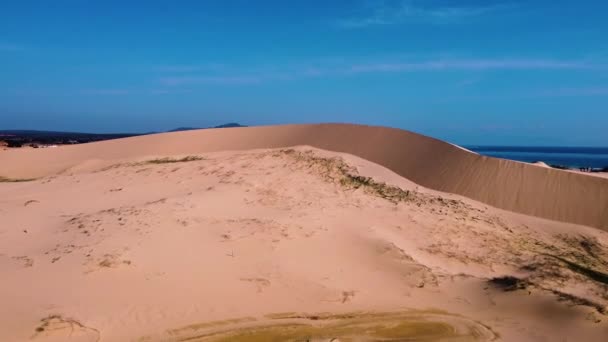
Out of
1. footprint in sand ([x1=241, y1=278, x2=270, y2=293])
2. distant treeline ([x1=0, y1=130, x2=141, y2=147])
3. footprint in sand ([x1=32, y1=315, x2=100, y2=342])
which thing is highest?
distant treeline ([x1=0, y1=130, x2=141, y2=147])

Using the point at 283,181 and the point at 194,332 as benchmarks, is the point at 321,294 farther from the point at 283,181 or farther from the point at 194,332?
the point at 283,181

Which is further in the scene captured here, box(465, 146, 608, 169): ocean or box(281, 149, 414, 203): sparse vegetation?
box(465, 146, 608, 169): ocean

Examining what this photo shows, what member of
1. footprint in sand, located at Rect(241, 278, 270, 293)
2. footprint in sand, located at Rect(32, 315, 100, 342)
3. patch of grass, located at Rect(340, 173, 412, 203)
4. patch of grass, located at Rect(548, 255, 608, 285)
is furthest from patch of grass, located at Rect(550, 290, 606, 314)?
footprint in sand, located at Rect(32, 315, 100, 342)

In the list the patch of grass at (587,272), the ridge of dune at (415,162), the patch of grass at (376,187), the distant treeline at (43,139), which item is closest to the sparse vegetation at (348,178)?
the patch of grass at (376,187)

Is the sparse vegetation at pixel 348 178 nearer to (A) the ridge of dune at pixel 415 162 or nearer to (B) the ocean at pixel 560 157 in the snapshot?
(A) the ridge of dune at pixel 415 162

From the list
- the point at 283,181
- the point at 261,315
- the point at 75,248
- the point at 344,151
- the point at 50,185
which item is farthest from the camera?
the point at 344,151

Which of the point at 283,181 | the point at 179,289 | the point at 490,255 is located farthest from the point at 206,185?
the point at 490,255

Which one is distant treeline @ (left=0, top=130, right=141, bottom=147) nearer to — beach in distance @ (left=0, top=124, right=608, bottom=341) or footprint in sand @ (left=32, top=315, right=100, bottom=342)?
beach in distance @ (left=0, top=124, right=608, bottom=341)
